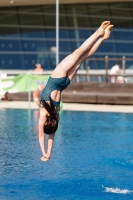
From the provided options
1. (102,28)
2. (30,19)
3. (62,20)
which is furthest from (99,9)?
(102,28)

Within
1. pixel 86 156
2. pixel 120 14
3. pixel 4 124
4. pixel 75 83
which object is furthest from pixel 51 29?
pixel 86 156

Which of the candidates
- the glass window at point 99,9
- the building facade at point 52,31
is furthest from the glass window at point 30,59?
the glass window at point 99,9

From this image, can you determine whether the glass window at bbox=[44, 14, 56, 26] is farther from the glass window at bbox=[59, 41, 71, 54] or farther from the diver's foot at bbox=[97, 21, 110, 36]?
the diver's foot at bbox=[97, 21, 110, 36]

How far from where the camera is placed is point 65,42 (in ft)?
124

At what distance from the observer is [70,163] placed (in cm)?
1027

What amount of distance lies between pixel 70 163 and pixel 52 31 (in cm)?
2831

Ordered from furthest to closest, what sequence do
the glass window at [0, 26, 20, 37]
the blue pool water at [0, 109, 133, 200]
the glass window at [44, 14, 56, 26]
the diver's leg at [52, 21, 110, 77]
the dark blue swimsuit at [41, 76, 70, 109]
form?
1. the glass window at [44, 14, 56, 26]
2. the glass window at [0, 26, 20, 37]
3. the diver's leg at [52, 21, 110, 77]
4. the dark blue swimsuit at [41, 76, 70, 109]
5. the blue pool water at [0, 109, 133, 200]

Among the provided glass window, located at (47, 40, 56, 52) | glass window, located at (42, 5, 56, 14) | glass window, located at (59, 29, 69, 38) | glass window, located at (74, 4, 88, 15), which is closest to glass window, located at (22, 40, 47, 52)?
glass window, located at (47, 40, 56, 52)

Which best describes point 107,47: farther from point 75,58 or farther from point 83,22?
point 75,58

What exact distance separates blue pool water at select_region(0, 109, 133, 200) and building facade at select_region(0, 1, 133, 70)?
63.8ft

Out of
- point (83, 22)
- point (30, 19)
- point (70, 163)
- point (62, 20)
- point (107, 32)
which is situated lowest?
point (83, 22)

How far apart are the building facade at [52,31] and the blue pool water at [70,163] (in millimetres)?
19445

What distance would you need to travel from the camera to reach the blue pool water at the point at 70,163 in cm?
792

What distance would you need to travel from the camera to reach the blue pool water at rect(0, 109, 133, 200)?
7.92m
